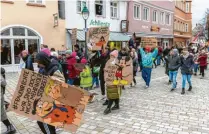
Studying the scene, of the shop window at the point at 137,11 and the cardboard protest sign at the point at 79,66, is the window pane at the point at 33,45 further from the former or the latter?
the shop window at the point at 137,11

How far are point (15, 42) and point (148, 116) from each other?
36.2ft

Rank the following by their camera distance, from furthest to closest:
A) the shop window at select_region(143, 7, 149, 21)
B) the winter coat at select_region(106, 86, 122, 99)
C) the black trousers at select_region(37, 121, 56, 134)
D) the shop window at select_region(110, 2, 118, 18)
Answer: the shop window at select_region(143, 7, 149, 21), the shop window at select_region(110, 2, 118, 18), the winter coat at select_region(106, 86, 122, 99), the black trousers at select_region(37, 121, 56, 134)

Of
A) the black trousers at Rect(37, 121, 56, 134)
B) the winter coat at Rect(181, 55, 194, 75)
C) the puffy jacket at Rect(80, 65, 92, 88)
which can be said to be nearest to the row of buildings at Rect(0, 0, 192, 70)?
the puffy jacket at Rect(80, 65, 92, 88)

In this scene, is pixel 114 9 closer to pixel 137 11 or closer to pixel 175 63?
pixel 137 11

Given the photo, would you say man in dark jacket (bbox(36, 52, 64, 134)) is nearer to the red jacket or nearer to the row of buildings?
the row of buildings

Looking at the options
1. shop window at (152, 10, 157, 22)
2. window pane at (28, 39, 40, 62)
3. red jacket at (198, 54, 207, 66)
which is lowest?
red jacket at (198, 54, 207, 66)

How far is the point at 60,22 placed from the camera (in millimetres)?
16922

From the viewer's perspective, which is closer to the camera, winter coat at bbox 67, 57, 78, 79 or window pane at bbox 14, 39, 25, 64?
winter coat at bbox 67, 57, 78, 79

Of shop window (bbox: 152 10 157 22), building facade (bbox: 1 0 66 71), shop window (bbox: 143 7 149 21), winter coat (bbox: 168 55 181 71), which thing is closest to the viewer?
winter coat (bbox: 168 55 181 71)

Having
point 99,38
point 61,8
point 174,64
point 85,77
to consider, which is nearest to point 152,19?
point 61,8

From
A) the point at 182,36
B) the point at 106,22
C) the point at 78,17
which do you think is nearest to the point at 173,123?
the point at 78,17

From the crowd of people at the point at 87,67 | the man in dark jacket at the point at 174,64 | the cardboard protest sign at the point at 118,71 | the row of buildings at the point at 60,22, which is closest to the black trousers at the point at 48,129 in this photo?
the crowd of people at the point at 87,67

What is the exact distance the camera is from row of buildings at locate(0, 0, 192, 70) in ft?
48.7

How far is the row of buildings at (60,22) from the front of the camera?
584 inches
